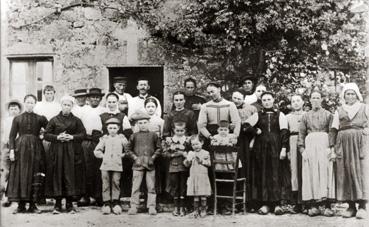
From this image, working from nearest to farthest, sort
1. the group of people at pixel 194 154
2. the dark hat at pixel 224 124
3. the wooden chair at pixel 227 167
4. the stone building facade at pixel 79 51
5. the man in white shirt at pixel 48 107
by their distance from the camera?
the group of people at pixel 194 154, the wooden chair at pixel 227 167, the dark hat at pixel 224 124, the man in white shirt at pixel 48 107, the stone building facade at pixel 79 51

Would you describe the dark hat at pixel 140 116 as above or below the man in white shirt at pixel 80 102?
below

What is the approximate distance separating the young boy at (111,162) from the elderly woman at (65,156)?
28 cm

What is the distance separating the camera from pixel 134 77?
751cm

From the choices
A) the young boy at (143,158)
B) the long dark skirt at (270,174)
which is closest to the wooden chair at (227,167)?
the long dark skirt at (270,174)

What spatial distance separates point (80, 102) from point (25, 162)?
127 cm

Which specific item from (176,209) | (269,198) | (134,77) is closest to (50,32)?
(134,77)

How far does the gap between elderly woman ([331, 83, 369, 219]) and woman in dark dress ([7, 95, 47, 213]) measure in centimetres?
332

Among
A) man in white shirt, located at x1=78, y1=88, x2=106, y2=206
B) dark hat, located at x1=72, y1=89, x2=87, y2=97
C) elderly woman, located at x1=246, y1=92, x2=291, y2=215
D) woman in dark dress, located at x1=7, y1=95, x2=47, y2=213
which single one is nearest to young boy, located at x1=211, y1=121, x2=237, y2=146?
elderly woman, located at x1=246, y1=92, x2=291, y2=215

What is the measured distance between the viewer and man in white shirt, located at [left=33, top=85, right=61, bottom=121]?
6.29 meters

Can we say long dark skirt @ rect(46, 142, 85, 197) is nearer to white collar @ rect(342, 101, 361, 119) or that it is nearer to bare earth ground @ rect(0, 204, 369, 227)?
bare earth ground @ rect(0, 204, 369, 227)

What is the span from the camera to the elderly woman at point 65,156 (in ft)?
18.8

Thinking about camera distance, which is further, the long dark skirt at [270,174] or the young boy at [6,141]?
the young boy at [6,141]

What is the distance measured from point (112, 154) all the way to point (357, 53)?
139 inches

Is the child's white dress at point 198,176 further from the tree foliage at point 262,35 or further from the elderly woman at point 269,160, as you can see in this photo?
the tree foliage at point 262,35
